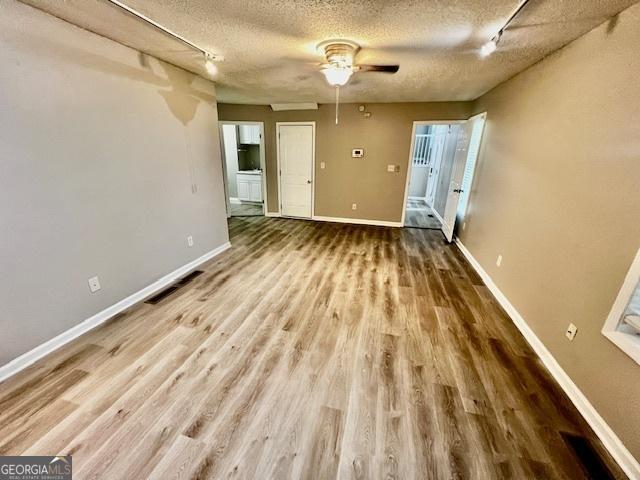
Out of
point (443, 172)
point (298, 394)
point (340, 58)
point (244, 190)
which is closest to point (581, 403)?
point (298, 394)

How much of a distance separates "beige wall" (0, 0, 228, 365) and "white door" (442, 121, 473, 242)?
4.10m

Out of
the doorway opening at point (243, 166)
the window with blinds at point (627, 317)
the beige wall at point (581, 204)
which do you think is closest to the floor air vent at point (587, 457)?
the beige wall at point (581, 204)

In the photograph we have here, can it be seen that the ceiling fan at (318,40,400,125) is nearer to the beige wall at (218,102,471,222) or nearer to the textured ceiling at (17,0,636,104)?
the textured ceiling at (17,0,636,104)

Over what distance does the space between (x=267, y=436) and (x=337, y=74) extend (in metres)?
2.78

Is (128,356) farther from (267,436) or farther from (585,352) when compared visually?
(585,352)

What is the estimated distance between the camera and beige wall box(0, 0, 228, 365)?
1.70m

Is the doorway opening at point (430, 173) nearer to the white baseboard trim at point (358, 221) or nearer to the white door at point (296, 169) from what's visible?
the white baseboard trim at point (358, 221)

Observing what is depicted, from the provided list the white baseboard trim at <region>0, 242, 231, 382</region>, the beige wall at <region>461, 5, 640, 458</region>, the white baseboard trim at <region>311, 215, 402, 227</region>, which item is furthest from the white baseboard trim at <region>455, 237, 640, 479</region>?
the white baseboard trim at <region>0, 242, 231, 382</region>

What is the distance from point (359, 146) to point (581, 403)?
15.6ft

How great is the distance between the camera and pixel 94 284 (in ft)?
7.38

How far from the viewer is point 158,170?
2.77 metres

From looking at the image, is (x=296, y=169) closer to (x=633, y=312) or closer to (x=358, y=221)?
(x=358, y=221)

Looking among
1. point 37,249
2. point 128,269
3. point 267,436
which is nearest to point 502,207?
point 267,436

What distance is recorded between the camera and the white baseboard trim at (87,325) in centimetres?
178
